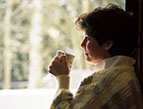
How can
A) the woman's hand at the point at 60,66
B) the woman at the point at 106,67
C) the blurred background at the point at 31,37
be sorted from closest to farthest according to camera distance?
the woman at the point at 106,67
the woman's hand at the point at 60,66
the blurred background at the point at 31,37

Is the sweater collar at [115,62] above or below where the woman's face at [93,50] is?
below

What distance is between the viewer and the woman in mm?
909

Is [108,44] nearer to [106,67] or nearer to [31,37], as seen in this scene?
[106,67]

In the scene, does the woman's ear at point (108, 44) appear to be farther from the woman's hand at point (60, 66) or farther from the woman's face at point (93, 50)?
the woman's hand at point (60, 66)

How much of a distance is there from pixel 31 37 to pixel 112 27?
2320 mm

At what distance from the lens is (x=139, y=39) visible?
113cm

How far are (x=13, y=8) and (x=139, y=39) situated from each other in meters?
2.15

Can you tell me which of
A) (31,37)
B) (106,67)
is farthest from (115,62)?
(31,37)

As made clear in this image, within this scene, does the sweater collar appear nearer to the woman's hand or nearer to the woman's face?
the woman's face

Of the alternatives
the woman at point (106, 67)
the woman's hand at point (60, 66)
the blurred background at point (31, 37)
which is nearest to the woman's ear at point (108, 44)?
the woman at point (106, 67)

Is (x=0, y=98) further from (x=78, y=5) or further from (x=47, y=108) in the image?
(x=78, y=5)

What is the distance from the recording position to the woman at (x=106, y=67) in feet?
2.98

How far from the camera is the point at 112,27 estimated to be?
98 centimetres

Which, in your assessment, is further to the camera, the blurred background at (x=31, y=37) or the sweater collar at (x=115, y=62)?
the blurred background at (x=31, y=37)
